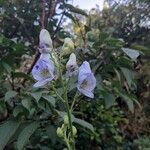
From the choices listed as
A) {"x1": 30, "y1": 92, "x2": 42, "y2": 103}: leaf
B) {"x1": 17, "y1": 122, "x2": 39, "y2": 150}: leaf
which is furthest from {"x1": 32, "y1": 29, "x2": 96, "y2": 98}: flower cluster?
{"x1": 17, "y1": 122, "x2": 39, "y2": 150}: leaf

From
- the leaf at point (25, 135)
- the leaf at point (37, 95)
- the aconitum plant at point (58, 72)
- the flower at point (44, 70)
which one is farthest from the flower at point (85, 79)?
the leaf at point (25, 135)

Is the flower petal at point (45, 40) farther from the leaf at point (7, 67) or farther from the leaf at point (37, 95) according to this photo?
the leaf at point (7, 67)

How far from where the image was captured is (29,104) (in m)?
2.33

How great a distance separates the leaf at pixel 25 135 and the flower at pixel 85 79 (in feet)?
2.15

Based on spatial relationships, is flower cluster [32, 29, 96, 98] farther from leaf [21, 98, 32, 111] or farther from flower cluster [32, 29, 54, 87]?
leaf [21, 98, 32, 111]

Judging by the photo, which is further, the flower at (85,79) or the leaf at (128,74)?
the leaf at (128,74)

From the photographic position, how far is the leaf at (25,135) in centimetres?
233

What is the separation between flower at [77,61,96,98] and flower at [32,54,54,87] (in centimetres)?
10

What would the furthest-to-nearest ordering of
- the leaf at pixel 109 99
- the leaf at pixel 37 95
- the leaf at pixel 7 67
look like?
1. the leaf at pixel 109 99
2. the leaf at pixel 7 67
3. the leaf at pixel 37 95

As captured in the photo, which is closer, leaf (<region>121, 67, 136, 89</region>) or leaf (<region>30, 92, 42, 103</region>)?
leaf (<region>30, 92, 42, 103</region>)

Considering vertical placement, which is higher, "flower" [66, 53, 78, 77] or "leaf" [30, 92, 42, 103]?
"flower" [66, 53, 78, 77]

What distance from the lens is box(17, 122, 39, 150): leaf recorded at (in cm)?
233

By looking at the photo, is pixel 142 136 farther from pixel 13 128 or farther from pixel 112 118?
pixel 13 128

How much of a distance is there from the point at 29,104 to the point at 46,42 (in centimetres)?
63
